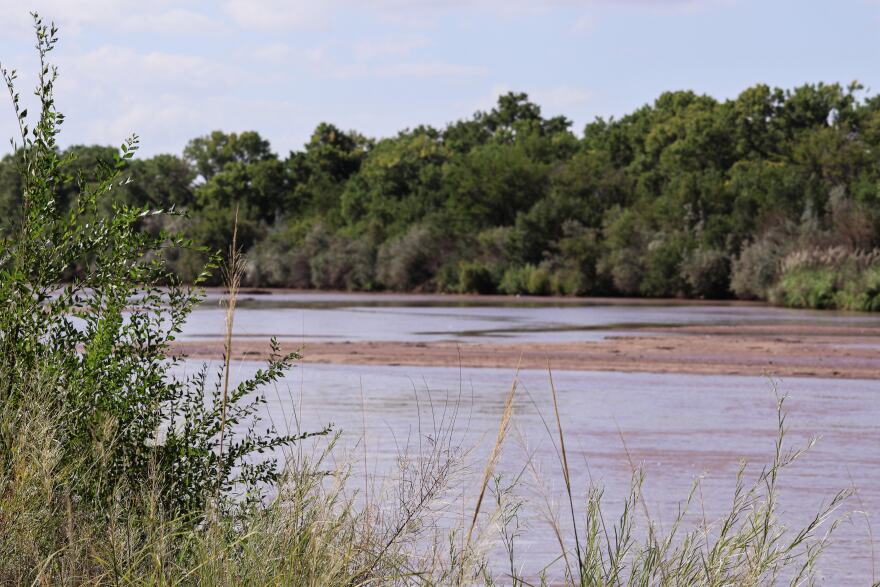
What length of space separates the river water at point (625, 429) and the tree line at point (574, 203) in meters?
31.3

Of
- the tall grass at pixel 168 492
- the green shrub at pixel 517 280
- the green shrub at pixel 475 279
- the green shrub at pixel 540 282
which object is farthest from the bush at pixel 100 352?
the green shrub at pixel 475 279

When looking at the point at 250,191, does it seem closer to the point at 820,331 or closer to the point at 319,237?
the point at 319,237

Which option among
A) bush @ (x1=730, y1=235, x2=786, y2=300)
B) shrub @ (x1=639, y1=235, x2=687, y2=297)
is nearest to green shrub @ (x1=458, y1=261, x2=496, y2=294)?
shrub @ (x1=639, y1=235, x2=687, y2=297)

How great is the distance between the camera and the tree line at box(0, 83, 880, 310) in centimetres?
6047

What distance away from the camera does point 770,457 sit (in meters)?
12.8

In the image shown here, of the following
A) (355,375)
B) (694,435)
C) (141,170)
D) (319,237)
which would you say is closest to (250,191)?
(141,170)

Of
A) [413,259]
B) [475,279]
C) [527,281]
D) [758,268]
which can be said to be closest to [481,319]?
[758,268]

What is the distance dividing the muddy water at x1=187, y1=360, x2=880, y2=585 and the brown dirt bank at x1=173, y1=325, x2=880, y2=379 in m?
1.20

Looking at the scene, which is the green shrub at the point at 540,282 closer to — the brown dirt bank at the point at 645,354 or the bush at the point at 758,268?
the bush at the point at 758,268

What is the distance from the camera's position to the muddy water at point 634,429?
9.58m

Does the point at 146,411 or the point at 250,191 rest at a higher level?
the point at 250,191

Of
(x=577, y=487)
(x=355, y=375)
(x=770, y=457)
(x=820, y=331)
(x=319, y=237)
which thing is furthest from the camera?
(x=319, y=237)

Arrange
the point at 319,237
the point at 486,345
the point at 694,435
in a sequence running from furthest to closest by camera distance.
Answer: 1. the point at 319,237
2. the point at 486,345
3. the point at 694,435

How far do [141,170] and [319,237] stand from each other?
37293 millimetres
